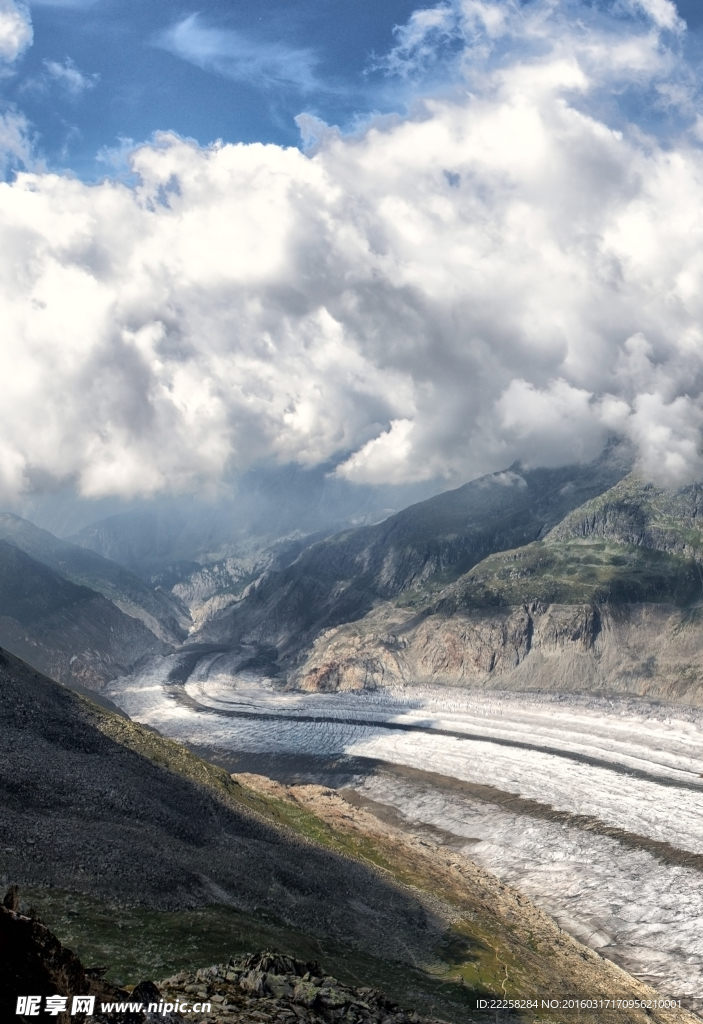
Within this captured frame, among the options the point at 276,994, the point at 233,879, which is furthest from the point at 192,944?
the point at 233,879

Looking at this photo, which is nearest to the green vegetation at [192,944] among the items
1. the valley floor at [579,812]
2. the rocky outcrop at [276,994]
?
the rocky outcrop at [276,994]

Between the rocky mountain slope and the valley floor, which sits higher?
the rocky mountain slope

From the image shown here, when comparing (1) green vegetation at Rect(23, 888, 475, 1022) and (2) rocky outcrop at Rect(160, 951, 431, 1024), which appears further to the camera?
(1) green vegetation at Rect(23, 888, 475, 1022)

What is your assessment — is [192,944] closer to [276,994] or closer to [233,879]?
[276,994]

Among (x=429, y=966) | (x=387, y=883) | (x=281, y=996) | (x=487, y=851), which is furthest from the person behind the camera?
(x=487, y=851)

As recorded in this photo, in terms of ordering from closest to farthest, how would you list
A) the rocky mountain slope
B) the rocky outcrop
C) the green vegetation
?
the rocky outcrop < the green vegetation < the rocky mountain slope

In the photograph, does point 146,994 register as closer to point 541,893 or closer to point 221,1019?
point 221,1019

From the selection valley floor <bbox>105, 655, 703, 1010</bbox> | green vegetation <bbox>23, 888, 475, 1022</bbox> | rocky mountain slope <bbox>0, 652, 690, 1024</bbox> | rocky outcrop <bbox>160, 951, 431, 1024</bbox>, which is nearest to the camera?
rocky outcrop <bbox>160, 951, 431, 1024</bbox>

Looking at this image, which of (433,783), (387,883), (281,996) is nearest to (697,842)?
(433,783)

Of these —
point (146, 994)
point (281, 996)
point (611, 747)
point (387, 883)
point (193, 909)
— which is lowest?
point (611, 747)

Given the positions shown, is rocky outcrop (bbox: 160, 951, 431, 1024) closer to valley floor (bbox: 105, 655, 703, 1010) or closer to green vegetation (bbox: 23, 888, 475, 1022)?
green vegetation (bbox: 23, 888, 475, 1022)

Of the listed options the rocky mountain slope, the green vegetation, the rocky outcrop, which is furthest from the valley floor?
the rocky outcrop
